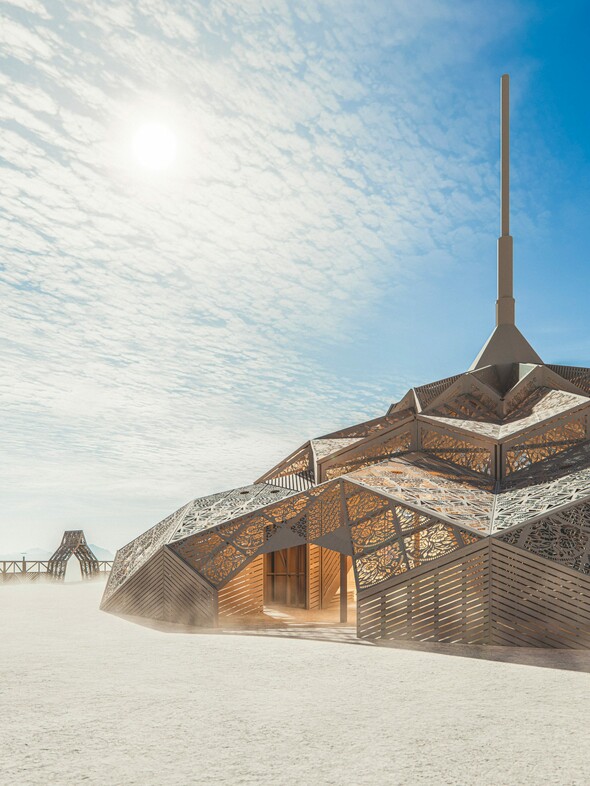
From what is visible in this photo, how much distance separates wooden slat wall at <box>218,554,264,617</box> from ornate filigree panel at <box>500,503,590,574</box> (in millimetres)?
7165

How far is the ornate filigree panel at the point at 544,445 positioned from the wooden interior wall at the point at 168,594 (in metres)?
9.59

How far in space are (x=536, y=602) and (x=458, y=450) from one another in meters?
7.04

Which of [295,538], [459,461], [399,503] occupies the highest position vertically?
[459,461]

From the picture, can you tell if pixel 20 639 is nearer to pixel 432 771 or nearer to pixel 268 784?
pixel 268 784

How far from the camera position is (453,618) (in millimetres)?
→ 12102

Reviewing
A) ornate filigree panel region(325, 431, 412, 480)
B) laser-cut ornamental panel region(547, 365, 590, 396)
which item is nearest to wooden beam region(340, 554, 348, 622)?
ornate filigree panel region(325, 431, 412, 480)

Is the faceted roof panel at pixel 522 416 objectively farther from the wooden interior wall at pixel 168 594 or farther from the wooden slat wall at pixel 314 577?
the wooden interior wall at pixel 168 594

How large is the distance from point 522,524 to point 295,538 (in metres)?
5.73

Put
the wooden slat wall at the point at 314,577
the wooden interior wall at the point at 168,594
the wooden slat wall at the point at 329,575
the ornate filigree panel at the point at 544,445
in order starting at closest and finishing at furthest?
the wooden interior wall at the point at 168,594 → the ornate filigree panel at the point at 544,445 → the wooden slat wall at the point at 314,577 → the wooden slat wall at the point at 329,575

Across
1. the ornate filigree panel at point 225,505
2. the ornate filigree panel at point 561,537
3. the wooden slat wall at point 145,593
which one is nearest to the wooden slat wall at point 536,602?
the ornate filigree panel at point 561,537

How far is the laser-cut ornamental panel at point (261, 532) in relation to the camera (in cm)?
1514

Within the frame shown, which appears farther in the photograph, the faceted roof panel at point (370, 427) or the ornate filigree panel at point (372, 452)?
the faceted roof panel at point (370, 427)

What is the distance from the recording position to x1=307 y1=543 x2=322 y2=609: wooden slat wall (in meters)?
18.7

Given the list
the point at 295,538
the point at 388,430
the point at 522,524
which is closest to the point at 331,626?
the point at 295,538
